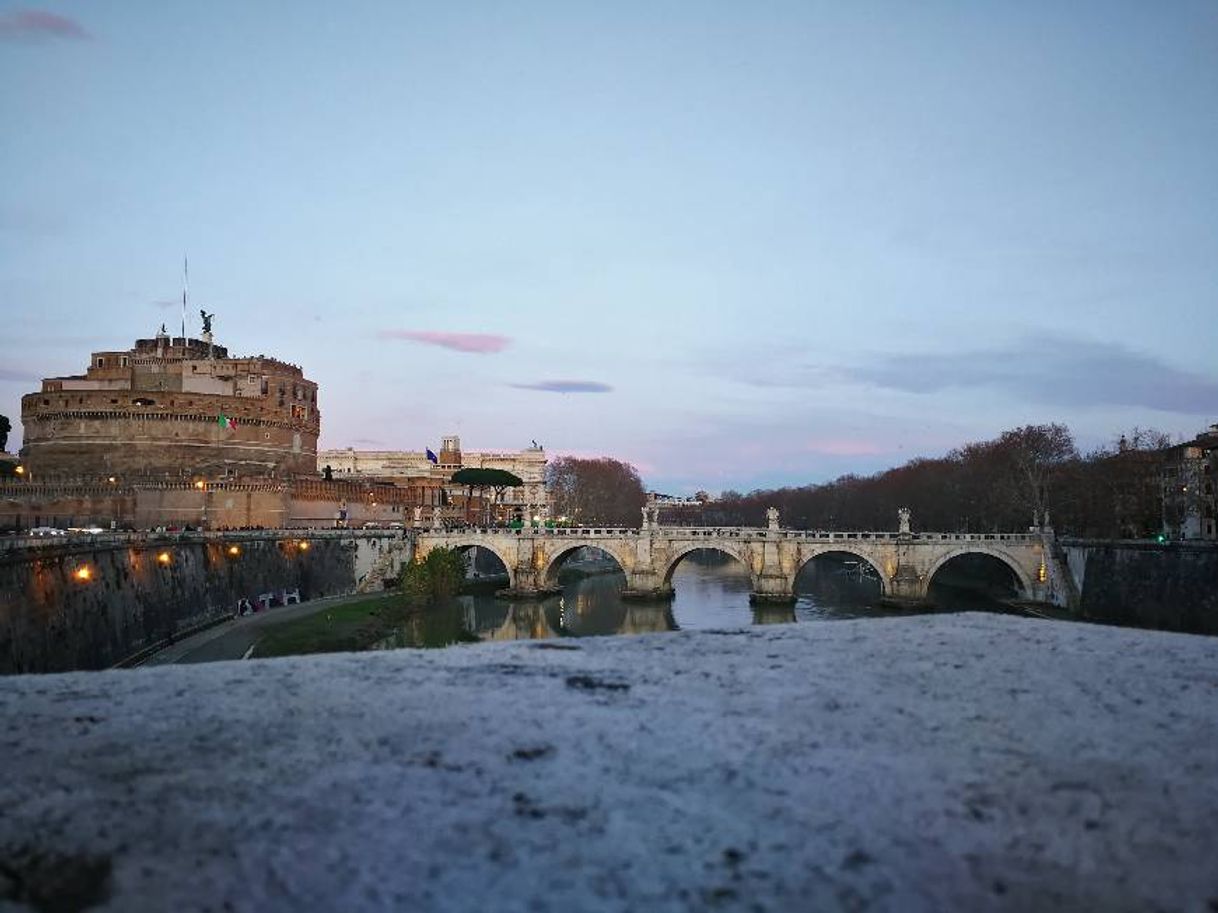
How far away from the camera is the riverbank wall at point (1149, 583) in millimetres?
38594

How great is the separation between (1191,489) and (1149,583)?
59.4ft

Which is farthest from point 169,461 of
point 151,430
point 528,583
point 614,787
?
point 614,787

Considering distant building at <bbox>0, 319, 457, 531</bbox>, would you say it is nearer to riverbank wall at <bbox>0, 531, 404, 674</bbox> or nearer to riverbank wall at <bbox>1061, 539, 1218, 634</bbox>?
riverbank wall at <bbox>0, 531, 404, 674</bbox>

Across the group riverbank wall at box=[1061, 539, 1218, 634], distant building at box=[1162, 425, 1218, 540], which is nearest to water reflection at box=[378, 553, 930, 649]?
riverbank wall at box=[1061, 539, 1218, 634]

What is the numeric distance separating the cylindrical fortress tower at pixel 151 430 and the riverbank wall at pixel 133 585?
14.6 m

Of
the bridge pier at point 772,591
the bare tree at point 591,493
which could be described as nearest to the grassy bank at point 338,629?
the bridge pier at point 772,591

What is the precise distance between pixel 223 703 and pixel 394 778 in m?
2.00

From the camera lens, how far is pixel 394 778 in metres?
4.30

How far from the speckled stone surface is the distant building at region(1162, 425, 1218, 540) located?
5824 cm

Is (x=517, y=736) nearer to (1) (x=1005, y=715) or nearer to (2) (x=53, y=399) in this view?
(1) (x=1005, y=715)

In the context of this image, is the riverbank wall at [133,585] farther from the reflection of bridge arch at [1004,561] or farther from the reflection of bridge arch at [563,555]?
the reflection of bridge arch at [1004,561]

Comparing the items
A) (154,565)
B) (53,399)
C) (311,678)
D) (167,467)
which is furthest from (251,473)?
(311,678)

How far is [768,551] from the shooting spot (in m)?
57.5

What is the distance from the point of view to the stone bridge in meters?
54.3
